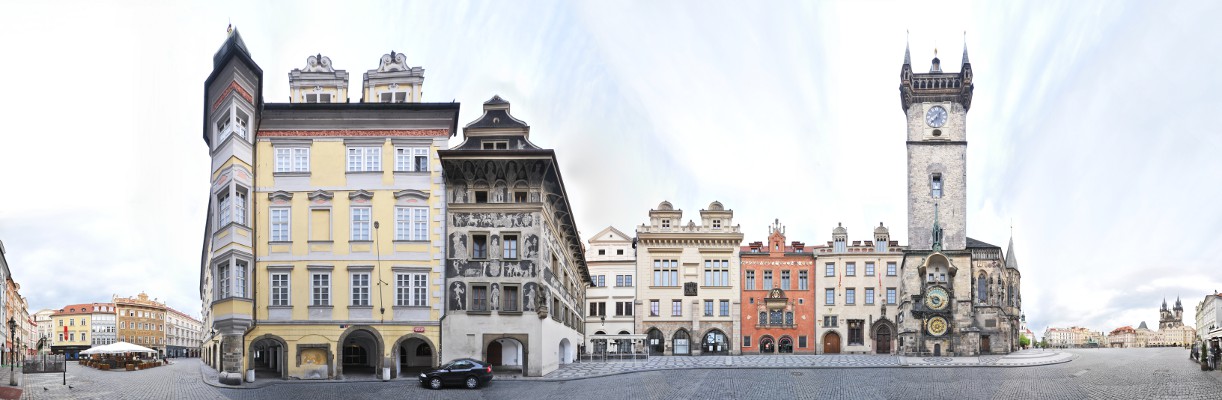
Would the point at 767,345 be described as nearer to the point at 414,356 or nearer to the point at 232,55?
the point at 414,356

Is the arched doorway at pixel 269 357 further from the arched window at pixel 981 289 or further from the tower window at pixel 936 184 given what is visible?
the arched window at pixel 981 289

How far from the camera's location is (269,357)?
29.7 meters

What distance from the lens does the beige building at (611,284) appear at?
7344 cm

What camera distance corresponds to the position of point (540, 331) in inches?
1410

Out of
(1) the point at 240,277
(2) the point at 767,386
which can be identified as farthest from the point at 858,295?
(1) the point at 240,277

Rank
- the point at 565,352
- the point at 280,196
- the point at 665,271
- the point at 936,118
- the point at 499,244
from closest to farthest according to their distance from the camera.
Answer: the point at 280,196 < the point at 499,244 < the point at 565,352 < the point at 936,118 < the point at 665,271

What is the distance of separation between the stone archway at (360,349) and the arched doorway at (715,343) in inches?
1730

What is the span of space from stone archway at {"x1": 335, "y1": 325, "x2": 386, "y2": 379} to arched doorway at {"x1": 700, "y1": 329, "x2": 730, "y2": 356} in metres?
43.9

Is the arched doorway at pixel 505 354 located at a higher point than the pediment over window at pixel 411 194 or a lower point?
lower

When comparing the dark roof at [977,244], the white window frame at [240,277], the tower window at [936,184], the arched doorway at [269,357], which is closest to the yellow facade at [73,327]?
the tower window at [936,184]

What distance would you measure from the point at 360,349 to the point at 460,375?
409cm

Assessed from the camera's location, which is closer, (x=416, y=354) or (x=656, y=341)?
(x=416, y=354)

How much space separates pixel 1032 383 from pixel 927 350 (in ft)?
107

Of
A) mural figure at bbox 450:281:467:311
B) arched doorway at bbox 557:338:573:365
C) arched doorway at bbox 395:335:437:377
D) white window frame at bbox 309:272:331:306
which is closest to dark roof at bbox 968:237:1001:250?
arched doorway at bbox 557:338:573:365
